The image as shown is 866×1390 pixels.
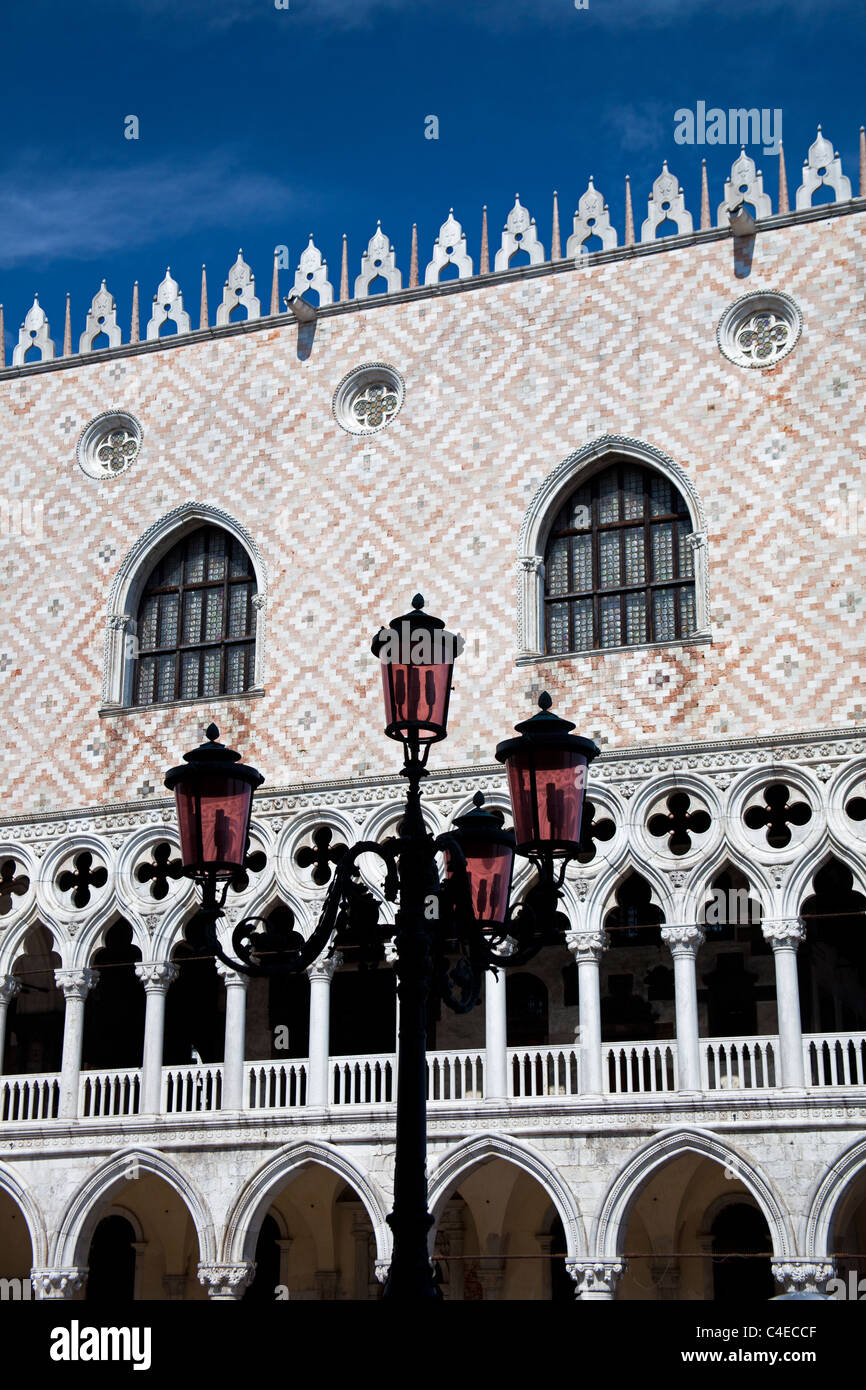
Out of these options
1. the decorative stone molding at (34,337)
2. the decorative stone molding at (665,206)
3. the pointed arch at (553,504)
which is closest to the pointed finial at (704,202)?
the decorative stone molding at (665,206)

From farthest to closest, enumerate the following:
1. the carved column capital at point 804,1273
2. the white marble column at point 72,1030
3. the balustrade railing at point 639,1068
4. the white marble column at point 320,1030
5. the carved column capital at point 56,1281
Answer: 1. the white marble column at point 72,1030
2. the carved column capital at point 56,1281
3. the white marble column at point 320,1030
4. the balustrade railing at point 639,1068
5. the carved column capital at point 804,1273

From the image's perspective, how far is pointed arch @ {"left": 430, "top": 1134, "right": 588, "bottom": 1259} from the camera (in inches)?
544

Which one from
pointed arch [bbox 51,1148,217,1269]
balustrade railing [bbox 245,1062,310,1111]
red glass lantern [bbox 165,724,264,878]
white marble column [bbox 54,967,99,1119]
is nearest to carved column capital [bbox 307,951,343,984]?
balustrade railing [bbox 245,1062,310,1111]

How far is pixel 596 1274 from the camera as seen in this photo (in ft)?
44.9

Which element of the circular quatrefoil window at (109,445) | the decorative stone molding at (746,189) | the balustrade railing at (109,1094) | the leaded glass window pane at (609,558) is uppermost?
the decorative stone molding at (746,189)

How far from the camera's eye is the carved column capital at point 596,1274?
13695 millimetres

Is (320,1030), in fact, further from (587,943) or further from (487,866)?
(487,866)

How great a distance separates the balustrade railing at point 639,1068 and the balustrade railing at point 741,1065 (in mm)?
278

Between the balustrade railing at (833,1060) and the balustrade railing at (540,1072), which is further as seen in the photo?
the balustrade railing at (540,1072)

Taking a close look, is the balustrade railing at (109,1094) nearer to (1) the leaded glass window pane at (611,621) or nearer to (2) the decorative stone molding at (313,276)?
(1) the leaded glass window pane at (611,621)

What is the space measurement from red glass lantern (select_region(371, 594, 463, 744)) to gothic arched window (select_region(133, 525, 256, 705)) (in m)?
9.23

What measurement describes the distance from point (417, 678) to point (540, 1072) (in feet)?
29.8

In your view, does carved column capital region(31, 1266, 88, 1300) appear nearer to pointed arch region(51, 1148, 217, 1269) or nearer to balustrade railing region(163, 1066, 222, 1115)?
pointed arch region(51, 1148, 217, 1269)
